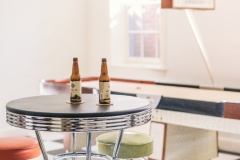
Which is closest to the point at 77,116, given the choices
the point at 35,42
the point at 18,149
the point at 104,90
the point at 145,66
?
the point at 104,90

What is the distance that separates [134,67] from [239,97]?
7.10 ft

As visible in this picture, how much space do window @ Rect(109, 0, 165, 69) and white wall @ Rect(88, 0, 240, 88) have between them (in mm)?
180

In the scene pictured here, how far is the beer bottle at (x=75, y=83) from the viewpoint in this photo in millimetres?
2762

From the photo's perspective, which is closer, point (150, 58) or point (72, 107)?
point (72, 107)

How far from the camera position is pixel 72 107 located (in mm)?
2635

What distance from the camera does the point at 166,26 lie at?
5.42 meters

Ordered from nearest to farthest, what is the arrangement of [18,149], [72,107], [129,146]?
1. [72,107]
2. [18,149]
3. [129,146]

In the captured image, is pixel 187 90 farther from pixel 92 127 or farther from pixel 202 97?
pixel 92 127

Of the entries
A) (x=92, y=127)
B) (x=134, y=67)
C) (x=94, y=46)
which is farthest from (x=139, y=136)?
(x=94, y=46)

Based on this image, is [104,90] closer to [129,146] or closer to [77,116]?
[77,116]

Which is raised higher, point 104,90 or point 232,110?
point 104,90

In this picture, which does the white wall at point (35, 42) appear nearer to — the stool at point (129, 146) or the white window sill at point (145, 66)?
the white window sill at point (145, 66)

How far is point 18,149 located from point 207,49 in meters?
2.72

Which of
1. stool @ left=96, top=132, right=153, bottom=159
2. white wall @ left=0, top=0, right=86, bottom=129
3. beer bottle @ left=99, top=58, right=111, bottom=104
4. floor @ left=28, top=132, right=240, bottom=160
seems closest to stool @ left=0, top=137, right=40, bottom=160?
stool @ left=96, top=132, right=153, bottom=159
